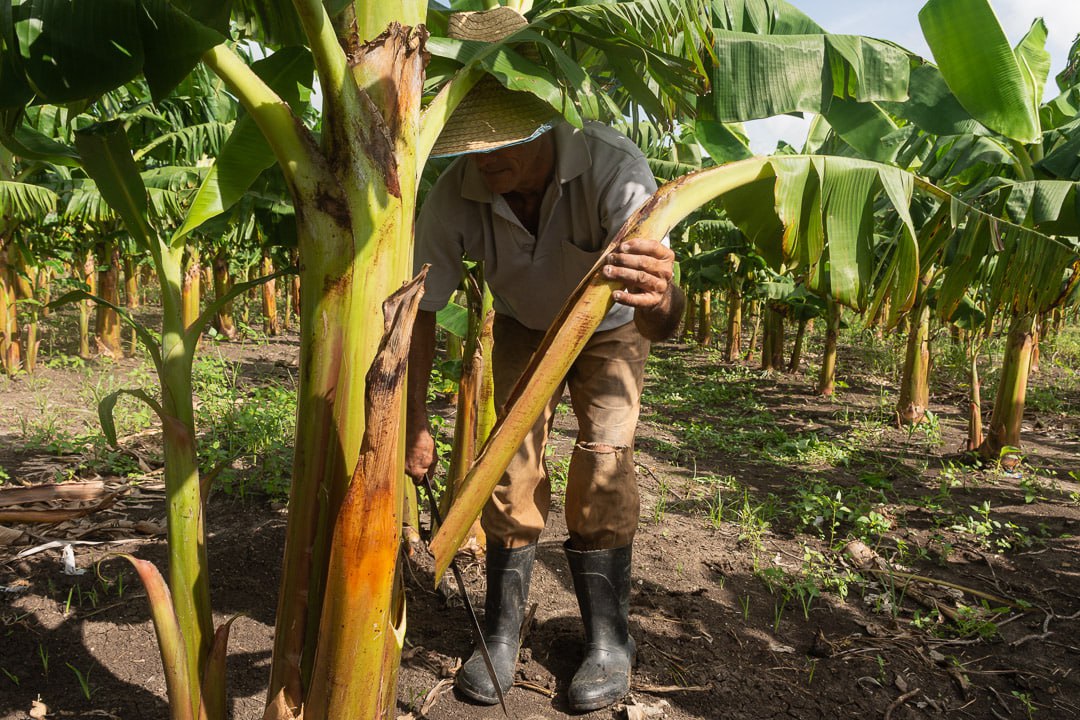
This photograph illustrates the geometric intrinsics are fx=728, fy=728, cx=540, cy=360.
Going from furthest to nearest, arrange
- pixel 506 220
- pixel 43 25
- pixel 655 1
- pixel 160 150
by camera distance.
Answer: pixel 160 150 < pixel 506 220 < pixel 655 1 < pixel 43 25

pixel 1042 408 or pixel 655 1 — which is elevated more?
pixel 655 1

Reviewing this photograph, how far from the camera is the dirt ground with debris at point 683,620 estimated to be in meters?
2.31

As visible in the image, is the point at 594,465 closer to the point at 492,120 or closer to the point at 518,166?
the point at 518,166

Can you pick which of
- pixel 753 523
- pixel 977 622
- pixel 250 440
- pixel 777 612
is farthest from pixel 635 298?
pixel 250 440

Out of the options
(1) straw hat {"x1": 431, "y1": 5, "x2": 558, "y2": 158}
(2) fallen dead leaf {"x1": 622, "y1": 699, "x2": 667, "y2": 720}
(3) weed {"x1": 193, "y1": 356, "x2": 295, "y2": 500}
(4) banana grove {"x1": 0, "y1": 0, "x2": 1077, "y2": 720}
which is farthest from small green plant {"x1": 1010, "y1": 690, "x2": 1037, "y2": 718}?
(3) weed {"x1": 193, "y1": 356, "x2": 295, "y2": 500}

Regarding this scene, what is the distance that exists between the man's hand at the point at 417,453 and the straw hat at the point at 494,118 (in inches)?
34.0

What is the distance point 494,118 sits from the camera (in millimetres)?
1994

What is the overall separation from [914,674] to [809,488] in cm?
247

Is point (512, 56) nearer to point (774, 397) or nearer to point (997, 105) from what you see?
point (997, 105)

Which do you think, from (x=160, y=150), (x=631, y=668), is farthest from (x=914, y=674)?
(x=160, y=150)

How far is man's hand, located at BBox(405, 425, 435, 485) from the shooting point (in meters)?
2.27

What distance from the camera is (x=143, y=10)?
1.52 metres

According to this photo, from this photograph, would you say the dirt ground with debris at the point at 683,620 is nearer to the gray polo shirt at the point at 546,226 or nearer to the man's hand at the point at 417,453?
the man's hand at the point at 417,453

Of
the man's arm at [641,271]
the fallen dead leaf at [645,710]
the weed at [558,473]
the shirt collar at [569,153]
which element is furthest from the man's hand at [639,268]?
the weed at [558,473]
